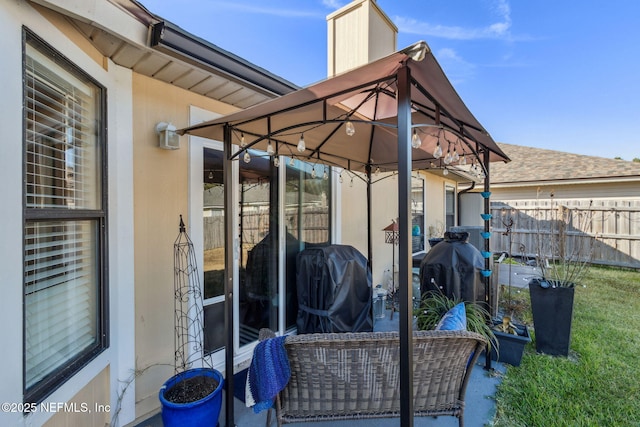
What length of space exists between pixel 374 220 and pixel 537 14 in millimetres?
5350

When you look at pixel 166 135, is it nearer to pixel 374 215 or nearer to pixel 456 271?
pixel 456 271

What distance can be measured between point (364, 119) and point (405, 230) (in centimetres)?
162

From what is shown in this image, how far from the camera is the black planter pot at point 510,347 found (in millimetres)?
2844

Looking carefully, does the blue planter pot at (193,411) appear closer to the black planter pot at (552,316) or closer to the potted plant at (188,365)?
the potted plant at (188,365)

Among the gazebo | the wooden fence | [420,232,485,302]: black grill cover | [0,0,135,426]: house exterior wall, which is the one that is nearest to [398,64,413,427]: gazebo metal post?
the gazebo

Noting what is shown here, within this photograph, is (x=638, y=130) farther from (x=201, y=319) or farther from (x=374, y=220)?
(x=201, y=319)

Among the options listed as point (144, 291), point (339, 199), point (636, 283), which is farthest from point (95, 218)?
point (636, 283)

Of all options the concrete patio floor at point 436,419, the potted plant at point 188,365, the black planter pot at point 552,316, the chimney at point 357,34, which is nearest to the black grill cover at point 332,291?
the concrete patio floor at point 436,419

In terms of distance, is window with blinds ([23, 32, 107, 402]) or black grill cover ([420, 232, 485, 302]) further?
black grill cover ([420, 232, 485, 302])

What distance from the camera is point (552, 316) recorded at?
303 cm

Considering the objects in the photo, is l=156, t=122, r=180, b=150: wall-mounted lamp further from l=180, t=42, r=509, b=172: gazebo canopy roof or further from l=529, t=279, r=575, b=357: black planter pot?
l=529, t=279, r=575, b=357: black planter pot

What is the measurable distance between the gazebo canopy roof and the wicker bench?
1.20 metres

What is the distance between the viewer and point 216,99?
2.58 metres

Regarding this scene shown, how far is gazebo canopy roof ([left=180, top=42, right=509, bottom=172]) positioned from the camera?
4.60 ft
